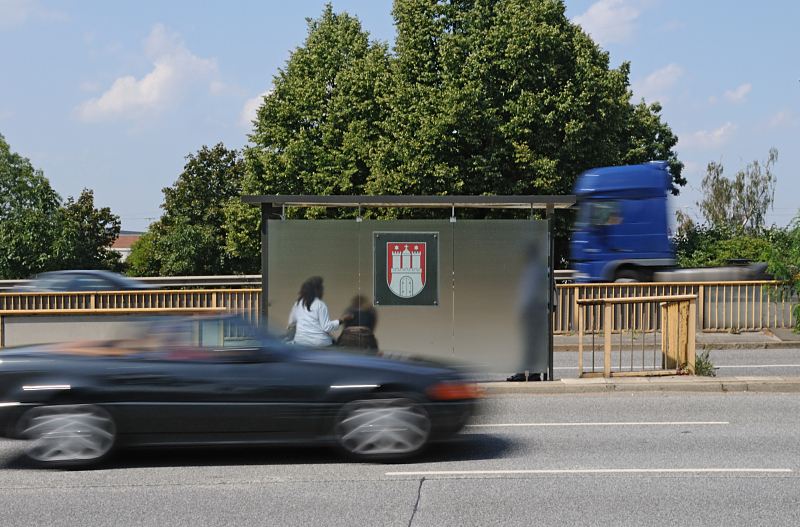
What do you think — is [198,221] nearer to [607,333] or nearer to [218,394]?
[607,333]

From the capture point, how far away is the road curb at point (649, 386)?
12023 millimetres

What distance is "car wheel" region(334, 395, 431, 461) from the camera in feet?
25.7

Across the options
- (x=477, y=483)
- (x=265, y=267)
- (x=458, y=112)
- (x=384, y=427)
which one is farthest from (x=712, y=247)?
(x=477, y=483)

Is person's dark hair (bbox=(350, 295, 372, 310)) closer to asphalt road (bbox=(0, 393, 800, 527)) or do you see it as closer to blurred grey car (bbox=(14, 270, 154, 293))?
asphalt road (bbox=(0, 393, 800, 527))

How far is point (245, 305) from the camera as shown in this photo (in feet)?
65.8

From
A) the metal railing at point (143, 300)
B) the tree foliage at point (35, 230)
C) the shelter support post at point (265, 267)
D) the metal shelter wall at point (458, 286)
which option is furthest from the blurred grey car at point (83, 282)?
the tree foliage at point (35, 230)

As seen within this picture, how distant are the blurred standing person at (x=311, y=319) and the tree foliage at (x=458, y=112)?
23318mm

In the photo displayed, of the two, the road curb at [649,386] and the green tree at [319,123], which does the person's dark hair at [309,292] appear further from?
the green tree at [319,123]

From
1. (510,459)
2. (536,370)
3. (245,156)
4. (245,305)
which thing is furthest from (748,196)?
(510,459)

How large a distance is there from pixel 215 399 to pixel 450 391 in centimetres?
191

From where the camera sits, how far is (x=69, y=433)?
25.2ft

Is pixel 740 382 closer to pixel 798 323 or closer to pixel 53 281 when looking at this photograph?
pixel 798 323

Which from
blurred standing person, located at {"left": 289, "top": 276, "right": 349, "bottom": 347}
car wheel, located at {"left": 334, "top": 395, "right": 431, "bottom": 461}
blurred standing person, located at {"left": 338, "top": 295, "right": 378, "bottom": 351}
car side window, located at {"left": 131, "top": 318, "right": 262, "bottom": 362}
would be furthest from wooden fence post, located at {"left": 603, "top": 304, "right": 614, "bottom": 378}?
car side window, located at {"left": 131, "top": 318, "right": 262, "bottom": 362}

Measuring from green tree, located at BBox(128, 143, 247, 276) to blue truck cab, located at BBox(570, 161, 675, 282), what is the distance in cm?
3159
